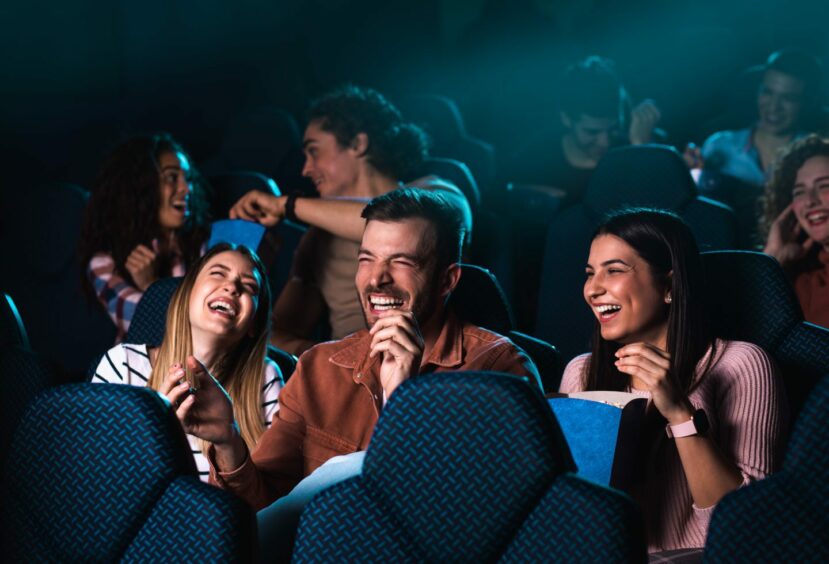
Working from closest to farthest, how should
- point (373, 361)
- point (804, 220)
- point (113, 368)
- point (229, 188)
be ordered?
point (373, 361) < point (113, 368) < point (804, 220) < point (229, 188)

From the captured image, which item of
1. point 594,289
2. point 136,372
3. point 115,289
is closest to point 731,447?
point 594,289

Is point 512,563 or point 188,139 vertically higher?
point 188,139

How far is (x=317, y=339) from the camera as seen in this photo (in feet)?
7.68

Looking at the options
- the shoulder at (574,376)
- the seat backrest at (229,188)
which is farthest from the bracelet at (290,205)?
the shoulder at (574,376)

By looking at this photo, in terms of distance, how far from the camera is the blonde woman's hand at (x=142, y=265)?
231 centimetres

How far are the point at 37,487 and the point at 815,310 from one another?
1500 millimetres

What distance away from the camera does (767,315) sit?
1.42m

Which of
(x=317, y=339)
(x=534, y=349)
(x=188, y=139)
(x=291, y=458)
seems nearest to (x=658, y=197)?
(x=534, y=349)

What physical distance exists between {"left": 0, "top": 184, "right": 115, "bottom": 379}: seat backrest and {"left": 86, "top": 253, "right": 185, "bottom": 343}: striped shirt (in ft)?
0.56

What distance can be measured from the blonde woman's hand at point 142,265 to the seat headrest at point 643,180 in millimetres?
1029

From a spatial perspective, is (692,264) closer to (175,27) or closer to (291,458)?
(291,458)

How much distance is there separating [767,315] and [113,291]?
4.82 ft

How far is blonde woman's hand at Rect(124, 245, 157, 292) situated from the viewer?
90.9 inches

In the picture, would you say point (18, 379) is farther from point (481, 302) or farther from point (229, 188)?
point (229, 188)
